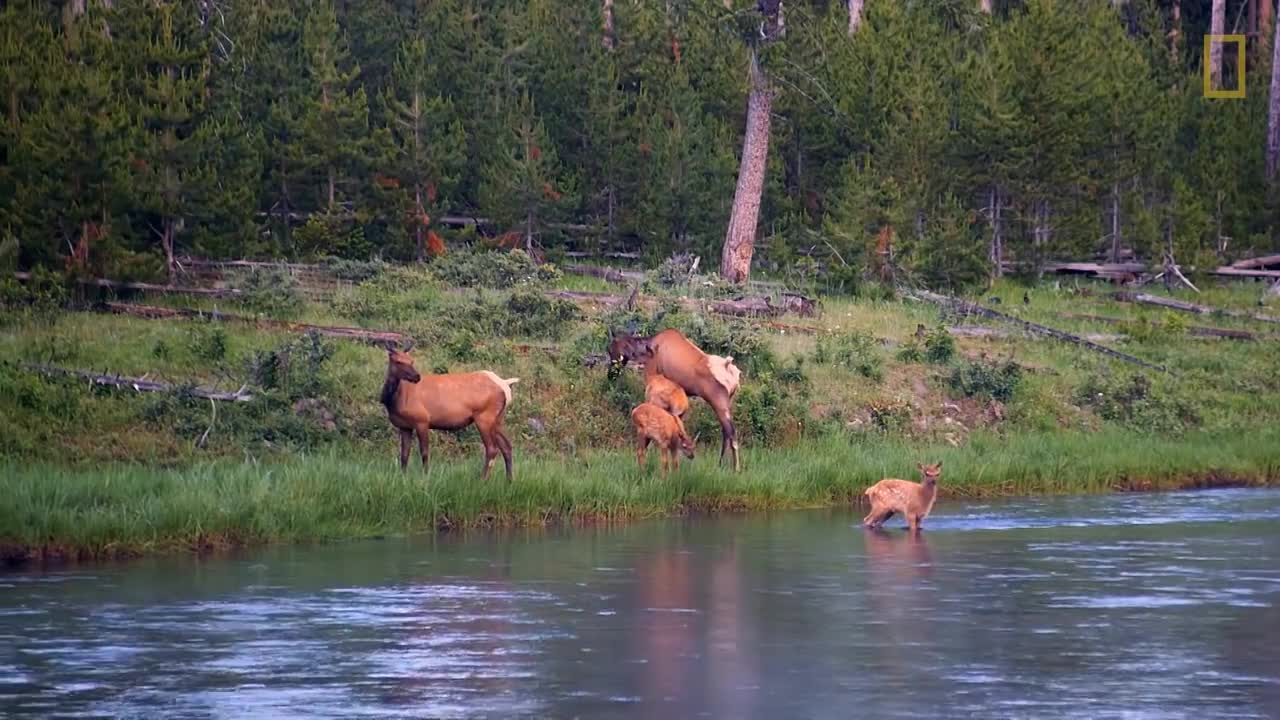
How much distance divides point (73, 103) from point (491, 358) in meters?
8.03

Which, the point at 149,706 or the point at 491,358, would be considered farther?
the point at 491,358

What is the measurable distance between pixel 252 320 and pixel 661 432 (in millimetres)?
8523

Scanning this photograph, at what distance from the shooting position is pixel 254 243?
3588cm

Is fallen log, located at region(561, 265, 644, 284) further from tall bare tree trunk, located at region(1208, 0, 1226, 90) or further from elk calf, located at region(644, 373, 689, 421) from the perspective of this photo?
tall bare tree trunk, located at region(1208, 0, 1226, 90)

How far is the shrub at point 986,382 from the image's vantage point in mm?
30109

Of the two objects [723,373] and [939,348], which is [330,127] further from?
[723,373]

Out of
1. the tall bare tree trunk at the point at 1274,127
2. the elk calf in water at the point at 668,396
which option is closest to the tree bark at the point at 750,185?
the tall bare tree trunk at the point at 1274,127

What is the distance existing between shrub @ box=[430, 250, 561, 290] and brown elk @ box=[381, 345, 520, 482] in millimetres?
11133

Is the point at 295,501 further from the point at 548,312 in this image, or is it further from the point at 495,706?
the point at 548,312

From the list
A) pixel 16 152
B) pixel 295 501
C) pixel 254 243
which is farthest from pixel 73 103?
pixel 295 501

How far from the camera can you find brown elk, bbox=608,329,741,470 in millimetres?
25328

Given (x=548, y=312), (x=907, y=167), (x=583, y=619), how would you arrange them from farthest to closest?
(x=907, y=167)
(x=548, y=312)
(x=583, y=619)

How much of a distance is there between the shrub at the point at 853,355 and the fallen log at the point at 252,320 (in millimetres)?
6232

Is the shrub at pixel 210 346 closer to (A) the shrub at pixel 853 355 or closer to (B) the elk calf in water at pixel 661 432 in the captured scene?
(B) the elk calf in water at pixel 661 432
